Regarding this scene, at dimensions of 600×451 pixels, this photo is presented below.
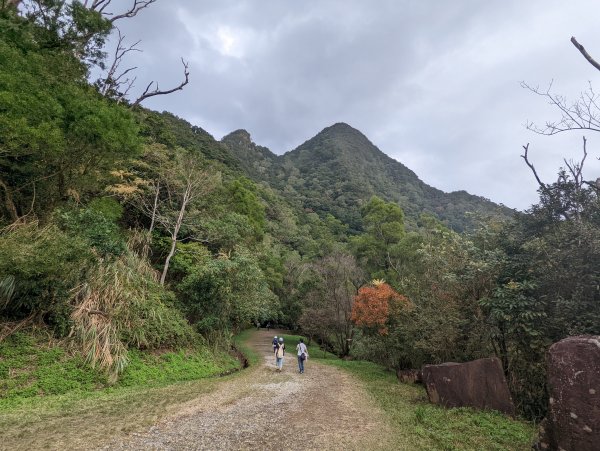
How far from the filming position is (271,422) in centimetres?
723

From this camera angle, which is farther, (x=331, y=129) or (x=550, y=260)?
(x=331, y=129)

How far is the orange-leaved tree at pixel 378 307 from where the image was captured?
50.9 ft

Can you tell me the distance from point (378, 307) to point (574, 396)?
1055cm

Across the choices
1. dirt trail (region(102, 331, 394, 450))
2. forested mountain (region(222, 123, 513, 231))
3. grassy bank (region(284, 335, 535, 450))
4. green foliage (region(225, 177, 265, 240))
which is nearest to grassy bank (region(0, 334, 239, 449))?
dirt trail (region(102, 331, 394, 450))

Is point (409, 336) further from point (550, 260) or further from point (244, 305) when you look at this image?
point (244, 305)

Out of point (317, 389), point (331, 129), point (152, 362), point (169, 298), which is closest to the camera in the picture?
point (317, 389)

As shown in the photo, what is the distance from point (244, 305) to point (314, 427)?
36.7ft

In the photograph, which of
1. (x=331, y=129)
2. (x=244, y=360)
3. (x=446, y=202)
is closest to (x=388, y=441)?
(x=244, y=360)

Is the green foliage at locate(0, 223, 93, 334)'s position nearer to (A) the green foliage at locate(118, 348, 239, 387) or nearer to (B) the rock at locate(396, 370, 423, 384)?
(A) the green foliage at locate(118, 348, 239, 387)

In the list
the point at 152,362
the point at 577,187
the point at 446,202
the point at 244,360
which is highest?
the point at 446,202

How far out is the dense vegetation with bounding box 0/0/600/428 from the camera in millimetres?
8492

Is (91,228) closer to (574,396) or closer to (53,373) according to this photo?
(53,373)

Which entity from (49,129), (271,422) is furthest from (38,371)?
(271,422)

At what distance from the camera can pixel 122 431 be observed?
20.3ft
